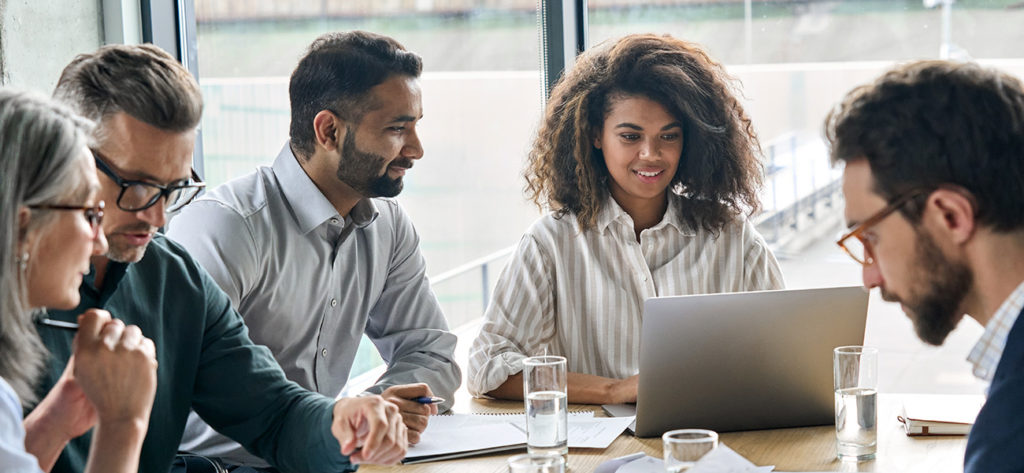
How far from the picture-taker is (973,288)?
4.28 ft

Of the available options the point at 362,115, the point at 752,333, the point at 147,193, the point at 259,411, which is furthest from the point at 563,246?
the point at 147,193

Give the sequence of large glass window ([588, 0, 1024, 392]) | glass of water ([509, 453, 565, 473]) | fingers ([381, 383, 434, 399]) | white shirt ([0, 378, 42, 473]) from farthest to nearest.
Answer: large glass window ([588, 0, 1024, 392])
fingers ([381, 383, 434, 399])
glass of water ([509, 453, 565, 473])
white shirt ([0, 378, 42, 473])

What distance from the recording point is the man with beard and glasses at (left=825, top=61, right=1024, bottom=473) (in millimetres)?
1258

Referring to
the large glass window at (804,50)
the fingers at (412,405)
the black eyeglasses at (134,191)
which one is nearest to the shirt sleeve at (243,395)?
the fingers at (412,405)

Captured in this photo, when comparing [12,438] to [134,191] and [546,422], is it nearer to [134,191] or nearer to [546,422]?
[134,191]

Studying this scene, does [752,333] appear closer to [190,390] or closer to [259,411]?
[259,411]

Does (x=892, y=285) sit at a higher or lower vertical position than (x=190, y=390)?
higher

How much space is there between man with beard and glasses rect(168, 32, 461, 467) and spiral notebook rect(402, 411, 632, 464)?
220 mm

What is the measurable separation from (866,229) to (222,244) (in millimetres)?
1245

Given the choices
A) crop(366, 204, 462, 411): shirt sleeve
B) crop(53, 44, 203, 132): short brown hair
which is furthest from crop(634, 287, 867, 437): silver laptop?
crop(53, 44, 203, 132): short brown hair

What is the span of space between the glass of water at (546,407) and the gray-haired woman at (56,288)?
60cm

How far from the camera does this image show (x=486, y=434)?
70.4 inches

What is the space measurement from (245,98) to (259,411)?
152cm

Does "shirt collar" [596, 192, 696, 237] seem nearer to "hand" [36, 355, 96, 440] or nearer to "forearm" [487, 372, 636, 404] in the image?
"forearm" [487, 372, 636, 404]
